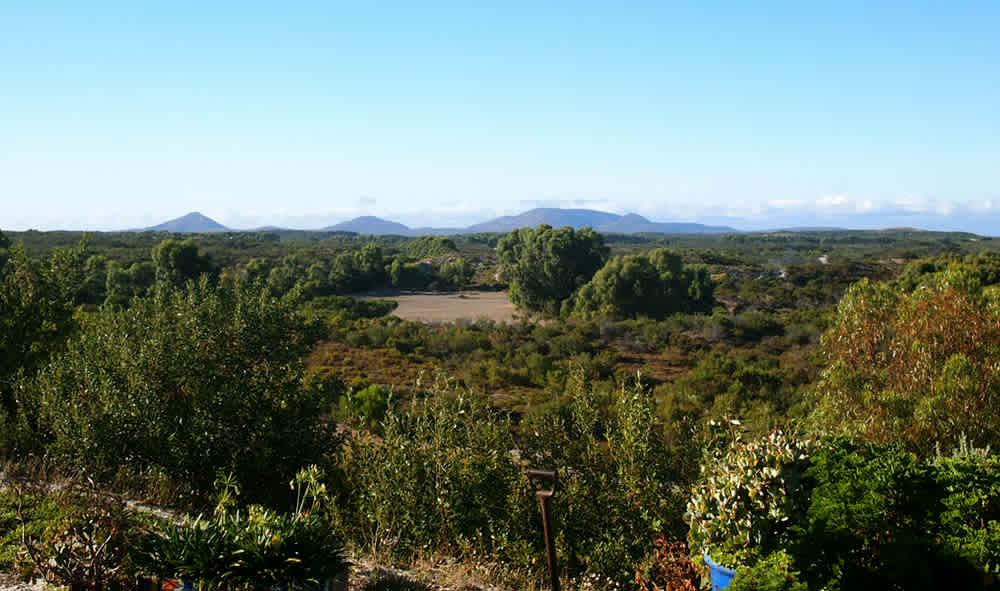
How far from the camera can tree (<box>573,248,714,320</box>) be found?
142 ft

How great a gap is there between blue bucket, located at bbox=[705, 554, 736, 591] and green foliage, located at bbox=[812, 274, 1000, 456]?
384cm

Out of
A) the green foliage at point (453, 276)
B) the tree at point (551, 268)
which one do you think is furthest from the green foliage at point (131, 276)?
the green foliage at point (453, 276)

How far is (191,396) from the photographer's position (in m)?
7.95

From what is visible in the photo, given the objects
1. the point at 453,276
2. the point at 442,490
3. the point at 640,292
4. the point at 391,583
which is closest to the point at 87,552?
the point at 391,583

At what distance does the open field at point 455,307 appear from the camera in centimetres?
4797

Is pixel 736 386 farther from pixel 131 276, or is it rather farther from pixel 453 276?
pixel 453 276

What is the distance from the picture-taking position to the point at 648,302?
144 feet

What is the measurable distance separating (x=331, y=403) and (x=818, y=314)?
116ft

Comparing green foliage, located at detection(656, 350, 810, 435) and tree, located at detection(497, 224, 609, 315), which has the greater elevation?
tree, located at detection(497, 224, 609, 315)

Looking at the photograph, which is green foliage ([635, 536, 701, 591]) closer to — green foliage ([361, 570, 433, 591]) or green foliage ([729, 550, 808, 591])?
green foliage ([729, 550, 808, 591])

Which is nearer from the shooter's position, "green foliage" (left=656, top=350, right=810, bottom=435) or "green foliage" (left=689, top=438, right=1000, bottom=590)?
"green foliage" (left=689, top=438, right=1000, bottom=590)

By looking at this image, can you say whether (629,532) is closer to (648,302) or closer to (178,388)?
(178,388)

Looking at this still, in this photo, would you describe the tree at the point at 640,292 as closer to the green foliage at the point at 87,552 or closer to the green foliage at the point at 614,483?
the green foliage at the point at 614,483

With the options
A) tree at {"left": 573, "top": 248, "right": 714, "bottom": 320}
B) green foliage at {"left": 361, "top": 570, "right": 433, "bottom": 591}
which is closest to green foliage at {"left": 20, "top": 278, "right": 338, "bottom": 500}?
green foliage at {"left": 361, "top": 570, "right": 433, "bottom": 591}
